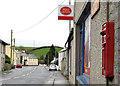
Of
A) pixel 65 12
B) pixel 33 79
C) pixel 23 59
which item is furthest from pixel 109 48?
pixel 23 59

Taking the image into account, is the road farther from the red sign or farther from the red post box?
the red post box

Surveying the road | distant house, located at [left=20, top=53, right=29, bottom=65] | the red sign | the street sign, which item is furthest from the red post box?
distant house, located at [left=20, top=53, right=29, bottom=65]

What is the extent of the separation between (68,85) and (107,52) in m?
10.8

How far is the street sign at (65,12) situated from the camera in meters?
10.7

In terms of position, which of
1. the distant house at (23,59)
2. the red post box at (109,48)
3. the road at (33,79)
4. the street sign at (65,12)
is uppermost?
the street sign at (65,12)

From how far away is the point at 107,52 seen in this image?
346 centimetres

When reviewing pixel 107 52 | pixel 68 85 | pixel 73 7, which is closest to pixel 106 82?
pixel 107 52

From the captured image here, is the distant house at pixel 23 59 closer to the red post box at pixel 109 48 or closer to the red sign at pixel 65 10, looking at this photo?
the red sign at pixel 65 10

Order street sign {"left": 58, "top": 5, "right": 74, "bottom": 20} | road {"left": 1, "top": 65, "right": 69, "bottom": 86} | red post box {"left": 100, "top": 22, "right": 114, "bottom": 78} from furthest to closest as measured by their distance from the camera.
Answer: road {"left": 1, "top": 65, "right": 69, "bottom": 86} < street sign {"left": 58, "top": 5, "right": 74, "bottom": 20} < red post box {"left": 100, "top": 22, "right": 114, "bottom": 78}

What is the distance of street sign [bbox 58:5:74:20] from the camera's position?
10680 millimetres

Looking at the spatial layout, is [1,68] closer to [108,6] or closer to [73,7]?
[73,7]

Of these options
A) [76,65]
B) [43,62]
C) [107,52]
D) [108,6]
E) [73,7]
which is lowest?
[43,62]

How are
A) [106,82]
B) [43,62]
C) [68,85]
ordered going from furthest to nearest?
[43,62], [68,85], [106,82]

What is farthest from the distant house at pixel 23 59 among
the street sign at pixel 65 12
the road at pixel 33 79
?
the street sign at pixel 65 12
